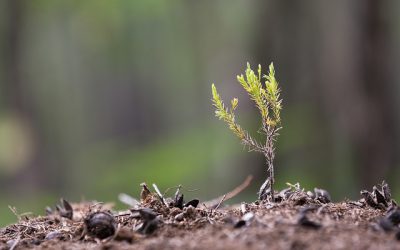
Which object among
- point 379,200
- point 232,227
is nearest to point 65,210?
point 232,227

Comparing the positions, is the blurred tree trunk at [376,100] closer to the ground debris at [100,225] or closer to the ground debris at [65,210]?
the ground debris at [65,210]

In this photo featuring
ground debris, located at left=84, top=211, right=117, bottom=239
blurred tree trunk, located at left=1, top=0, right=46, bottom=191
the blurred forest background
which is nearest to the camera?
ground debris, located at left=84, top=211, right=117, bottom=239

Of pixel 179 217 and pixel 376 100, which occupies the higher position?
pixel 179 217

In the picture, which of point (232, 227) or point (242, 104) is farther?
point (242, 104)

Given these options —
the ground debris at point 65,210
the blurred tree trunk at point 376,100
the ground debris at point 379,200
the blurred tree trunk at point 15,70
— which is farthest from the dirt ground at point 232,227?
the blurred tree trunk at point 15,70

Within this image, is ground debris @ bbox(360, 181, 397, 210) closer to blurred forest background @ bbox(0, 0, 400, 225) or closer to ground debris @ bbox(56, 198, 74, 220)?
ground debris @ bbox(56, 198, 74, 220)

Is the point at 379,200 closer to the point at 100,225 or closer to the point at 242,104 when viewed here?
the point at 100,225

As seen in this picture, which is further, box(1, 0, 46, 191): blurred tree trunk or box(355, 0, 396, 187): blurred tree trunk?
box(1, 0, 46, 191): blurred tree trunk

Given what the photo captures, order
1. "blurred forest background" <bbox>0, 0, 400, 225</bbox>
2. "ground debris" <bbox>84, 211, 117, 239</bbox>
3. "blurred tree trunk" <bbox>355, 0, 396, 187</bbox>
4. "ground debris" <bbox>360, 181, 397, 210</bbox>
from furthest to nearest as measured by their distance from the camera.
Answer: "blurred forest background" <bbox>0, 0, 400, 225</bbox> < "blurred tree trunk" <bbox>355, 0, 396, 187</bbox> < "ground debris" <bbox>360, 181, 397, 210</bbox> < "ground debris" <bbox>84, 211, 117, 239</bbox>

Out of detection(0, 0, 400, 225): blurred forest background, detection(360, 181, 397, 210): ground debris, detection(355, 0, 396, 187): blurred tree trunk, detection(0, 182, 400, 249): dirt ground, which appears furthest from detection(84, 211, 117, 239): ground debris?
detection(355, 0, 396, 187): blurred tree trunk
